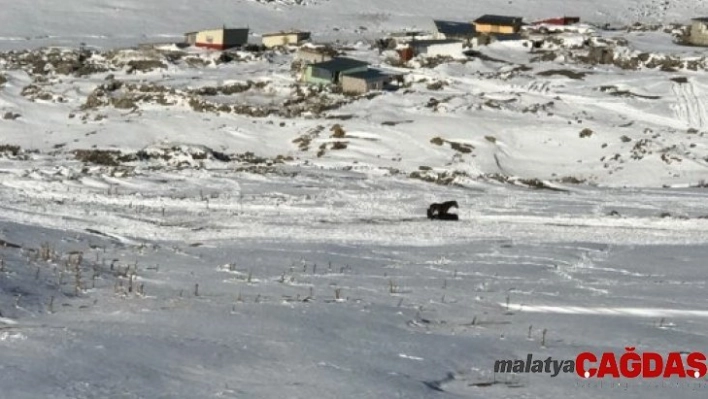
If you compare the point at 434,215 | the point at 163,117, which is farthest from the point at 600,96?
the point at 434,215

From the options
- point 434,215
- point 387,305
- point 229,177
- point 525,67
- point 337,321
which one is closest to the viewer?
point 337,321

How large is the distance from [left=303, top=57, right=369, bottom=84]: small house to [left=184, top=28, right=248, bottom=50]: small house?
49.5 ft

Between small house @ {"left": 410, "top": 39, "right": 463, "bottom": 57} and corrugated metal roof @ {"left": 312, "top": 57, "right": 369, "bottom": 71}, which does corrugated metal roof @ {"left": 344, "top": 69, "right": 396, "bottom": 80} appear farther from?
small house @ {"left": 410, "top": 39, "right": 463, "bottom": 57}

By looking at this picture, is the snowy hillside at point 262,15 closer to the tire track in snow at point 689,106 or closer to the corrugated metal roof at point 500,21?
the corrugated metal roof at point 500,21

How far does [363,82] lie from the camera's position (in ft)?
173

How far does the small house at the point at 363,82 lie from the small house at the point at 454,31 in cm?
1768

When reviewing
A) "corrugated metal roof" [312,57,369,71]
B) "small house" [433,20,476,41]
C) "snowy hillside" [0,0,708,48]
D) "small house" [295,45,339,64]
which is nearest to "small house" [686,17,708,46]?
"small house" [433,20,476,41]

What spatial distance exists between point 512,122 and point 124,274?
112 ft

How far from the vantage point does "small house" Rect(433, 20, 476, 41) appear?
71.4m

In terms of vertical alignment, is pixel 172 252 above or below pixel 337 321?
below

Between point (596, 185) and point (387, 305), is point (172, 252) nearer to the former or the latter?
point (387, 305)

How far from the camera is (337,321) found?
9641 mm

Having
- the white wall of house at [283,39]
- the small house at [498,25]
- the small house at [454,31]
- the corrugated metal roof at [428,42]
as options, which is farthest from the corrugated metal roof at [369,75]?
the small house at [498,25]

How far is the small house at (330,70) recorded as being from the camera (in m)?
54.7
